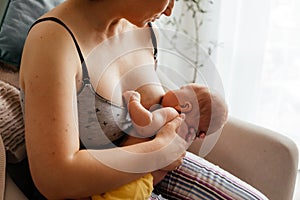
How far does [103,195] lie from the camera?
102cm

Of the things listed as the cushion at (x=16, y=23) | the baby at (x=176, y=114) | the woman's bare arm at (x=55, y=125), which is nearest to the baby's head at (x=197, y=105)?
the baby at (x=176, y=114)

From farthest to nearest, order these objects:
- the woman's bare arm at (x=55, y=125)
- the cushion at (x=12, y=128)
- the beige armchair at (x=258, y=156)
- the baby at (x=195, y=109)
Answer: the beige armchair at (x=258, y=156)
the baby at (x=195, y=109)
the cushion at (x=12, y=128)
the woman's bare arm at (x=55, y=125)

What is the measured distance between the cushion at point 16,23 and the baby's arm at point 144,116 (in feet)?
1.14

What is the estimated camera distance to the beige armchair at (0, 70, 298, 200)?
1326 mm

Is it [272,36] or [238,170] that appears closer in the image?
Result: [238,170]

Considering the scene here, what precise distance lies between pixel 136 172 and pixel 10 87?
40cm

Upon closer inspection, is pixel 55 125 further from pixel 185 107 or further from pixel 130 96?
pixel 185 107

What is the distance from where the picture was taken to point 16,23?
1264 millimetres

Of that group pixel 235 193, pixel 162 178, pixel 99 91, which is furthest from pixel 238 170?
pixel 99 91

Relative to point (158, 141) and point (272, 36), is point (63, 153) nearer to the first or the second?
point (158, 141)

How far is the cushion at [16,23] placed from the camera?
1240 millimetres

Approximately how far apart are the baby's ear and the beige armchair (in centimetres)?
27

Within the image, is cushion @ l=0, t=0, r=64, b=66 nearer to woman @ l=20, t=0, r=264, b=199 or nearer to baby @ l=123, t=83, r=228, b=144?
woman @ l=20, t=0, r=264, b=199

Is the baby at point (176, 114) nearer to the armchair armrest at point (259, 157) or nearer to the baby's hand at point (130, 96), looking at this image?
the baby's hand at point (130, 96)
